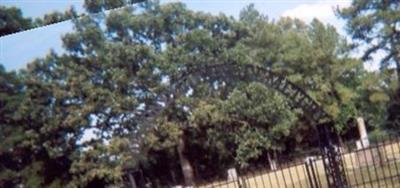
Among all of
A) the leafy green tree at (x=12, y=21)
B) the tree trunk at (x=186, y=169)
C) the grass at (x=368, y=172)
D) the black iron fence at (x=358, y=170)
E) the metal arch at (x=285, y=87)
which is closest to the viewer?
the metal arch at (x=285, y=87)

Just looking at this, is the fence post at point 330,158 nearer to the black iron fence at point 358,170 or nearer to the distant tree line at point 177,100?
the black iron fence at point 358,170

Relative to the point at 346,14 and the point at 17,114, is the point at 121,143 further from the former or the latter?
the point at 346,14

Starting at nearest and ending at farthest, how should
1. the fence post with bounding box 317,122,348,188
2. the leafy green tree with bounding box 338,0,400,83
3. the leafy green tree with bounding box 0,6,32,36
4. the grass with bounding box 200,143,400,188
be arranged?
the fence post with bounding box 317,122,348,188 < the grass with bounding box 200,143,400,188 < the leafy green tree with bounding box 0,6,32,36 < the leafy green tree with bounding box 338,0,400,83

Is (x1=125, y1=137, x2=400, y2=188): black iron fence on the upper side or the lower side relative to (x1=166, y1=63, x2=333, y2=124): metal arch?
lower

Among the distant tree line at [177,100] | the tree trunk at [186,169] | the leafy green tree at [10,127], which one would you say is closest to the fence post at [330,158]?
the distant tree line at [177,100]

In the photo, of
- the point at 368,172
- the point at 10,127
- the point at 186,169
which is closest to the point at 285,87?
the point at 368,172

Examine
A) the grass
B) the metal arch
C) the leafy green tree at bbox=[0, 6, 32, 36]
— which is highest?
the leafy green tree at bbox=[0, 6, 32, 36]

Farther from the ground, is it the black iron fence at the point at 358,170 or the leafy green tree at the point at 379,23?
the leafy green tree at the point at 379,23

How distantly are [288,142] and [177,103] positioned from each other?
155 inches

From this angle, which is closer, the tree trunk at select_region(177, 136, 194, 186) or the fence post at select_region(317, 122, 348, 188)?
the fence post at select_region(317, 122, 348, 188)

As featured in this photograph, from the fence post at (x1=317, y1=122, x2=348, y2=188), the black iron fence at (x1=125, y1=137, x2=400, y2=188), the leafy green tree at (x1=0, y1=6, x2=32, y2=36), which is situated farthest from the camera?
the leafy green tree at (x1=0, y1=6, x2=32, y2=36)

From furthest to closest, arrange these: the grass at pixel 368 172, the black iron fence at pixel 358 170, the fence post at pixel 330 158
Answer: the grass at pixel 368 172
the black iron fence at pixel 358 170
the fence post at pixel 330 158

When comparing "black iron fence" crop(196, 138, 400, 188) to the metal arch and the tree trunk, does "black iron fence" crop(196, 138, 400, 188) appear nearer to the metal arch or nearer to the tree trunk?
→ the metal arch

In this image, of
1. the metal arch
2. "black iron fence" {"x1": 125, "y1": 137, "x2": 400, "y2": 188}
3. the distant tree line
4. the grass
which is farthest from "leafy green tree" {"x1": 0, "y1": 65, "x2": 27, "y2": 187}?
the metal arch
